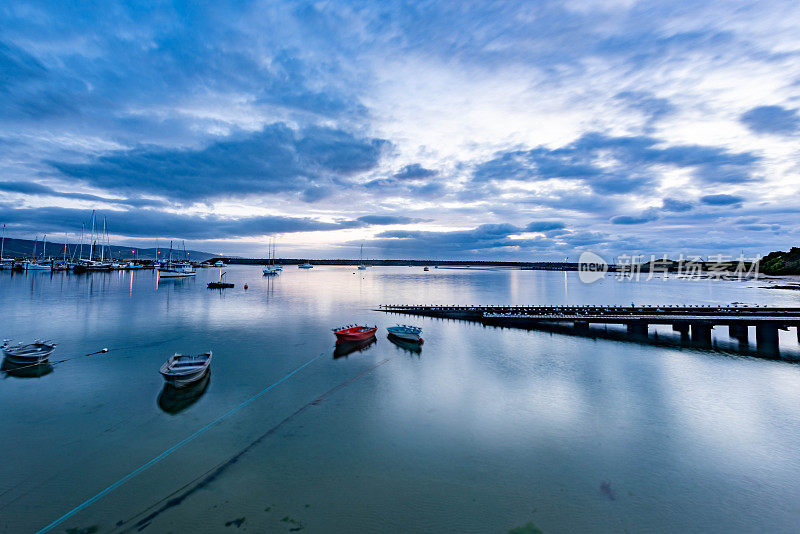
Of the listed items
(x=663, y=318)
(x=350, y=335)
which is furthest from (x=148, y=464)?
(x=663, y=318)

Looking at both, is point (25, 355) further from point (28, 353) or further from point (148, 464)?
point (148, 464)

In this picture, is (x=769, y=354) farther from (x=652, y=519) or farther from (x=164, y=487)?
(x=164, y=487)

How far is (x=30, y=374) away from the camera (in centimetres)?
2320

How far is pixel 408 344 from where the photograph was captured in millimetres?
34062

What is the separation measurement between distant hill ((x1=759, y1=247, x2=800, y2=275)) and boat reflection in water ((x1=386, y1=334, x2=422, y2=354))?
696ft

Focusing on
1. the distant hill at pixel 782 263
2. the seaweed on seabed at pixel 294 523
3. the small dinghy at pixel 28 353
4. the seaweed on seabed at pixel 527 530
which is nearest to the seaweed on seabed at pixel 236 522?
the seaweed on seabed at pixel 294 523

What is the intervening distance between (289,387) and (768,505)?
2255cm

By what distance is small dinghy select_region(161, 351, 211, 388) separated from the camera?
20.1m

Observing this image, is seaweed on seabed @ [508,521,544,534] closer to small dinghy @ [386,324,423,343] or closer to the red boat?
small dinghy @ [386,324,423,343]

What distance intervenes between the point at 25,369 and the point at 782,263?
25675 cm

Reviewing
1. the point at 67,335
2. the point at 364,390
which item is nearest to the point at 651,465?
the point at 364,390

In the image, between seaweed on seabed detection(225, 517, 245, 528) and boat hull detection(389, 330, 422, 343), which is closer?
seaweed on seabed detection(225, 517, 245, 528)

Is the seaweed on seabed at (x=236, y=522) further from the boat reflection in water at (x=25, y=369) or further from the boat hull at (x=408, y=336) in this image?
the boat hull at (x=408, y=336)

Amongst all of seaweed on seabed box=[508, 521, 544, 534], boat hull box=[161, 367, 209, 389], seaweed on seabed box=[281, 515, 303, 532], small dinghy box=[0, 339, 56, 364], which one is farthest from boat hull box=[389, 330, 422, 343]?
small dinghy box=[0, 339, 56, 364]
